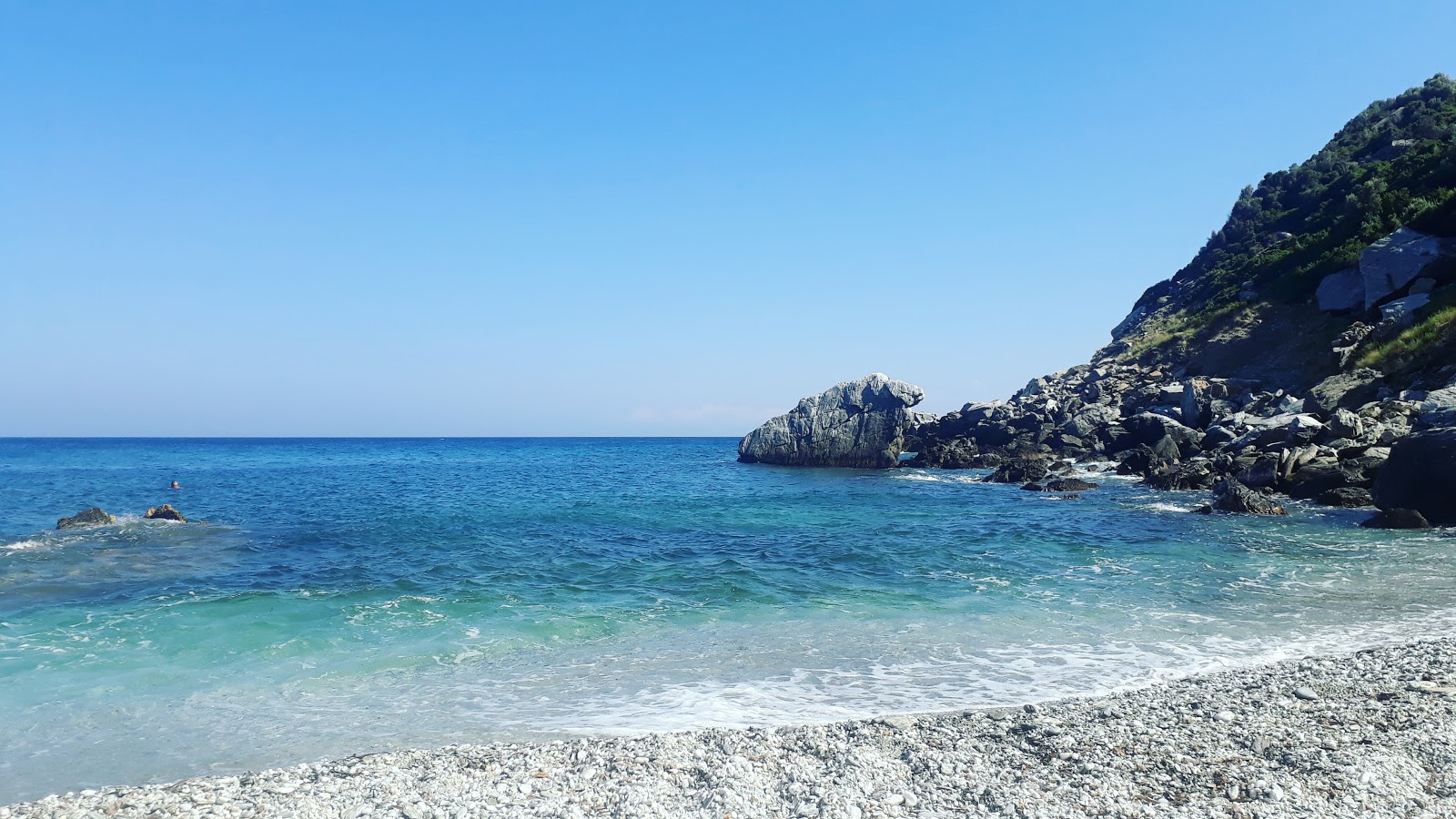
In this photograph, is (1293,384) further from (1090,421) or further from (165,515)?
(165,515)

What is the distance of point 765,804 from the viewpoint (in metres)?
7.31

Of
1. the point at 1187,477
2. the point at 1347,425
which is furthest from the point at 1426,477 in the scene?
the point at 1187,477

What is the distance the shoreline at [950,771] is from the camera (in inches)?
280

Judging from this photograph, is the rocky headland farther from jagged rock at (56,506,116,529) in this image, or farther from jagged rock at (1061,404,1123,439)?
jagged rock at (56,506,116,529)

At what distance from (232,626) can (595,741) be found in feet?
33.3

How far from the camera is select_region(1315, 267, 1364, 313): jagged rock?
163 feet

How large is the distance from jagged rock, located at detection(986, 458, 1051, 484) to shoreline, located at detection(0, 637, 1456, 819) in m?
36.1

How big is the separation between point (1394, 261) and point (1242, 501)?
28868mm

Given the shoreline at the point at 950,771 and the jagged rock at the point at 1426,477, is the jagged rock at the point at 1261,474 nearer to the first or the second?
the jagged rock at the point at 1426,477

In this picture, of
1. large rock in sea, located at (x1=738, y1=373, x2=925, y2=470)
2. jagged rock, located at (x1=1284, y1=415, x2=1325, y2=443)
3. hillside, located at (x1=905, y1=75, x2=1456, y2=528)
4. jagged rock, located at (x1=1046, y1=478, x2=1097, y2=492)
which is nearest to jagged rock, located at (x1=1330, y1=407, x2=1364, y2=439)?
hillside, located at (x1=905, y1=75, x2=1456, y2=528)

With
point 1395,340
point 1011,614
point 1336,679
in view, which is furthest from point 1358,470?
point 1336,679

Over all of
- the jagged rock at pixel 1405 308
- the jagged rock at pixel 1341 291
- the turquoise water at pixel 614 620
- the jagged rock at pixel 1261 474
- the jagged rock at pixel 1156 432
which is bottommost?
the turquoise water at pixel 614 620

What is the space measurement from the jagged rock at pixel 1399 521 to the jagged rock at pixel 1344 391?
15410 millimetres

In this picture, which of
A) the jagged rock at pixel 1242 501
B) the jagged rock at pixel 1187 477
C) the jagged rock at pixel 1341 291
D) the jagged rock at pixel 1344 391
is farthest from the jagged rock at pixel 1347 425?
the jagged rock at pixel 1341 291
